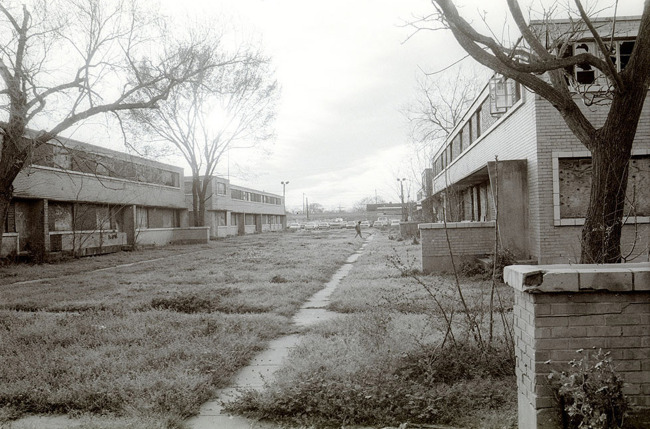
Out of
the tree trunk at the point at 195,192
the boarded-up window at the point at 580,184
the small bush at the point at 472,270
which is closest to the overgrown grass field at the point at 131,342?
the small bush at the point at 472,270

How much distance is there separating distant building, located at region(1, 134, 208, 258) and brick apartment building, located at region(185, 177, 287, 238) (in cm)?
432

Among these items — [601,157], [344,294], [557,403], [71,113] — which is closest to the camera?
[557,403]

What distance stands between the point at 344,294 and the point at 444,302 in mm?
2395

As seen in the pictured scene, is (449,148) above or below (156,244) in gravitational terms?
above

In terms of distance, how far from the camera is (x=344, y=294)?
10102 millimetres

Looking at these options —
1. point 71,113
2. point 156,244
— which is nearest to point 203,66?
point 71,113

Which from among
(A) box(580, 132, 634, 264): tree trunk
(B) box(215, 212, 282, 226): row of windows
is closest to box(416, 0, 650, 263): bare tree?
(A) box(580, 132, 634, 264): tree trunk

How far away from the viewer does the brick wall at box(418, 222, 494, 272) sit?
1289 cm

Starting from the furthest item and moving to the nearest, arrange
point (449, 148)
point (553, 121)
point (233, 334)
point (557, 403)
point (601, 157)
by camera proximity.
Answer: point (449, 148)
point (553, 121)
point (233, 334)
point (601, 157)
point (557, 403)

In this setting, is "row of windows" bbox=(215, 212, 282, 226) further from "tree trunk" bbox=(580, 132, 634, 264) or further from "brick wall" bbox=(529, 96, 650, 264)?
"tree trunk" bbox=(580, 132, 634, 264)

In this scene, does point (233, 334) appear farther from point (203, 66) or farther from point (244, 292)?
point (203, 66)

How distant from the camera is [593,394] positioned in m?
2.97

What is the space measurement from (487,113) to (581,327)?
1686 centimetres

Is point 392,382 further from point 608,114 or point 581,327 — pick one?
point 608,114
